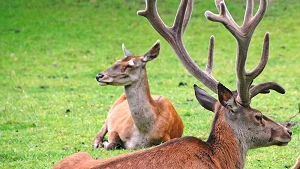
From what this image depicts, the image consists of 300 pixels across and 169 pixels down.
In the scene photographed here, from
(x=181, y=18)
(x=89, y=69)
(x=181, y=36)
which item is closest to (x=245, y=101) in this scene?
(x=181, y=36)

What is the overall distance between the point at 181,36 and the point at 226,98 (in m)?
1.40

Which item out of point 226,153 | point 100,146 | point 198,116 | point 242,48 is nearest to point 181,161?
point 226,153

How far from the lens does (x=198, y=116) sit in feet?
38.8

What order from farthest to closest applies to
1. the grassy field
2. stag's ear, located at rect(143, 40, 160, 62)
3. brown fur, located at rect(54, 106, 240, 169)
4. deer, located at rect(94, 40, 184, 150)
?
1. stag's ear, located at rect(143, 40, 160, 62)
2. the grassy field
3. deer, located at rect(94, 40, 184, 150)
4. brown fur, located at rect(54, 106, 240, 169)

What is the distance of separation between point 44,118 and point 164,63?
7044 mm

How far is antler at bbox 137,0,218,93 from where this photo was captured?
7.14 metres

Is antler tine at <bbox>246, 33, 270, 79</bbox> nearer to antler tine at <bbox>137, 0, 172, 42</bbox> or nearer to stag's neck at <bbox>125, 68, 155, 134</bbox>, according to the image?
antler tine at <bbox>137, 0, 172, 42</bbox>

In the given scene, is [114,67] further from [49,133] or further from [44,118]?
[44,118]

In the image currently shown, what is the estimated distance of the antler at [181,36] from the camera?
281 inches

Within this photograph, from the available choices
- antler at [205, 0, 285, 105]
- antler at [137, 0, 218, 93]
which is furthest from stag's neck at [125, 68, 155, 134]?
antler at [205, 0, 285, 105]

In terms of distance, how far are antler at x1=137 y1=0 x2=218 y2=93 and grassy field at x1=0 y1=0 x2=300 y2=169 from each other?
5.01ft

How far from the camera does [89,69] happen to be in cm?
1795

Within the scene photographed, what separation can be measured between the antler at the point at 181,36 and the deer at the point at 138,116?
213cm

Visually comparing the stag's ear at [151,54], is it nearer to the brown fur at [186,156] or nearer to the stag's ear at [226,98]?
the brown fur at [186,156]
